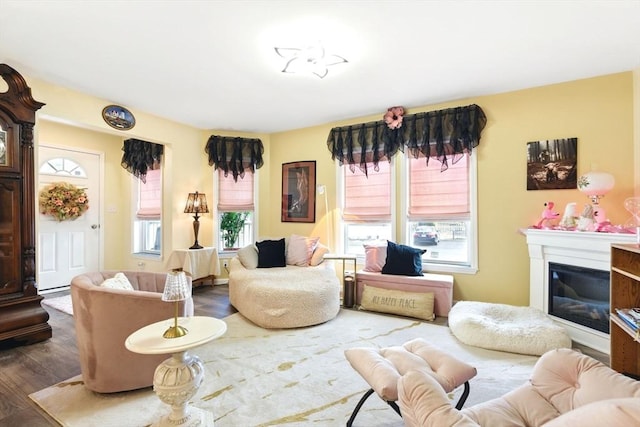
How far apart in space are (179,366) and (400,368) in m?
1.19

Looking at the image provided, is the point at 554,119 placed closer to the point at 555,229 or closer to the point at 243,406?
the point at 555,229

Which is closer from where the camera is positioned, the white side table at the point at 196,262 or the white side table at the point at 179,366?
the white side table at the point at 179,366

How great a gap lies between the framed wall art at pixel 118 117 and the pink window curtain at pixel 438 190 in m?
3.69

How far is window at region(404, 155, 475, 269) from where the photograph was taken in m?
3.64

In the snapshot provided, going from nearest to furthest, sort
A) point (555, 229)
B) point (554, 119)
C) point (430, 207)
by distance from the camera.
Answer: point (555, 229)
point (554, 119)
point (430, 207)

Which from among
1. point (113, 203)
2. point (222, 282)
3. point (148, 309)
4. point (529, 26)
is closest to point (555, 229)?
point (529, 26)

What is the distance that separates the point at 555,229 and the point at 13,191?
5076 millimetres

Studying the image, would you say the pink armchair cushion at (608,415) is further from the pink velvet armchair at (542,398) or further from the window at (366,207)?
the window at (366,207)

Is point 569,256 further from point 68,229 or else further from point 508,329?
point 68,229

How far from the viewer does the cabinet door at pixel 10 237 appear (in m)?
2.63

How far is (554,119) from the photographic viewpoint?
3.14m

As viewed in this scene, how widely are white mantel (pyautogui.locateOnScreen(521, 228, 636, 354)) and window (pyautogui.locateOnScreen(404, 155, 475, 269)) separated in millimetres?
651

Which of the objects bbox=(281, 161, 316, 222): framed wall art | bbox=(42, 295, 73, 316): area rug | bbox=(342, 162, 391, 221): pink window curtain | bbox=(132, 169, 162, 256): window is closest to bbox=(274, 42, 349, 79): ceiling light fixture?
bbox=(342, 162, 391, 221): pink window curtain

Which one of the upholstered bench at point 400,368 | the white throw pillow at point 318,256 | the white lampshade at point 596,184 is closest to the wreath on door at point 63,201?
the white throw pillow at point 318,256
